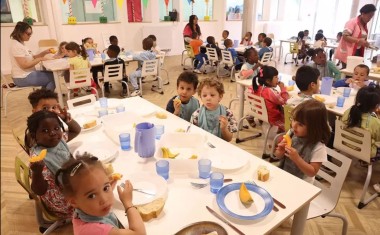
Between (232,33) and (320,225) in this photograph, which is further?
(232,33)

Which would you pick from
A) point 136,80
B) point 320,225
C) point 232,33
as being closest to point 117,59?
point 136,80

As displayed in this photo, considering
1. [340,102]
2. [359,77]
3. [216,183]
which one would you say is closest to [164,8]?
[359,77]

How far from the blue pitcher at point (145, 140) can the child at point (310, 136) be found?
779 mm

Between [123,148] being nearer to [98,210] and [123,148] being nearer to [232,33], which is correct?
[98,210]

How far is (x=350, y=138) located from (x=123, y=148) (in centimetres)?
186

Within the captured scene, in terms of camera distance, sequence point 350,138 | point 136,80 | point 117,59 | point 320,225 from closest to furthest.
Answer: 1. point 320,225
2. point 350,138
3. point 117,59
4. point 136,80

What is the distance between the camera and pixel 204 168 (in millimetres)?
1443

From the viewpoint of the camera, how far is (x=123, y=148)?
178cm

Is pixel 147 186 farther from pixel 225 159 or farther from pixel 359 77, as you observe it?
pixel 359 77

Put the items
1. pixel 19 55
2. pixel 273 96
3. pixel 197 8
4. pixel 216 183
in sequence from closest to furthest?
1. pixel 216 183
2. pixel 273 96
3. pixel 19 55
4. pixel 197 8

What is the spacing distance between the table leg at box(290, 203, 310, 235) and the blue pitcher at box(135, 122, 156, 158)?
86cm

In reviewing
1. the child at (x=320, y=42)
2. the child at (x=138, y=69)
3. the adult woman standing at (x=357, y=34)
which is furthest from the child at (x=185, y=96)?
the child at (x=320, y=42)

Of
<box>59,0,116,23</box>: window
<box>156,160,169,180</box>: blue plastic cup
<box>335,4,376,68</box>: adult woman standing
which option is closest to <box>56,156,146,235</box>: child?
<box>156,160,169,180</box>: blue plastic cup

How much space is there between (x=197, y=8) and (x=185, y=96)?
8288 millimetres
